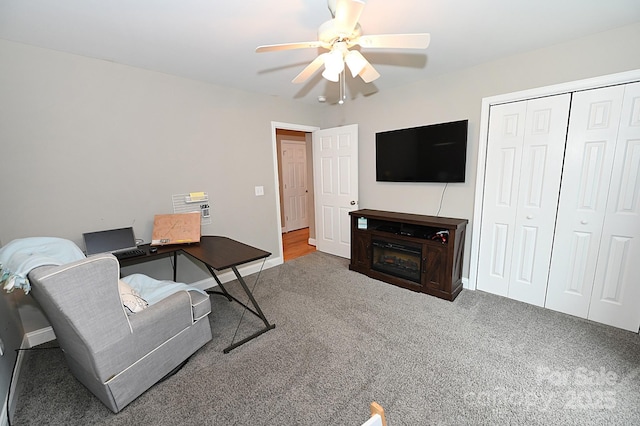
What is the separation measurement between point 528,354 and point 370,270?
1760mm

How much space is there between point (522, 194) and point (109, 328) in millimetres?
3493

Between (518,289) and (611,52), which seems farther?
(518,289)

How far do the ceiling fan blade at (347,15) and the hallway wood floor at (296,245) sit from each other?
3.37m

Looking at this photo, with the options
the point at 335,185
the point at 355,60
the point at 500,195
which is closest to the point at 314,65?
the point at 355,60

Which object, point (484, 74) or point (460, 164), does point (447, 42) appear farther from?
point (460, 164)

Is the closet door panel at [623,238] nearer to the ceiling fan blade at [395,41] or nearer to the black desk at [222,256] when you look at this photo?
the ceiling fan blade at [395,41]

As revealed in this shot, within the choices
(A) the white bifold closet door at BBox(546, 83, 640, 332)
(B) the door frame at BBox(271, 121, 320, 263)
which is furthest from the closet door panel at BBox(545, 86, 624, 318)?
(B) the door frame at BBox(271, 121, 320, 263)

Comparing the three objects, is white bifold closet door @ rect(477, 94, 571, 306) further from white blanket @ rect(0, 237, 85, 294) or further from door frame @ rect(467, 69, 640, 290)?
white blanket @ rect(0, 237, 85, 294)

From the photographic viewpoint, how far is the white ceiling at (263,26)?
1.67 metres

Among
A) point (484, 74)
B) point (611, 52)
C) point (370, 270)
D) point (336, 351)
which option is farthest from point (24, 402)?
point (611, 52)

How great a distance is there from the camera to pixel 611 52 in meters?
2.07

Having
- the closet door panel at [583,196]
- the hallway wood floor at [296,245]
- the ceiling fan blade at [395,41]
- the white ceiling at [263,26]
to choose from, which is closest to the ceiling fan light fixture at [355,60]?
the ceiling fan blade at [395,41]

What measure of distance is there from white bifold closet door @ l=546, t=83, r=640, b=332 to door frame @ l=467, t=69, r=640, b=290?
0.21 feet

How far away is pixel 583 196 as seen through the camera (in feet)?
7.53
